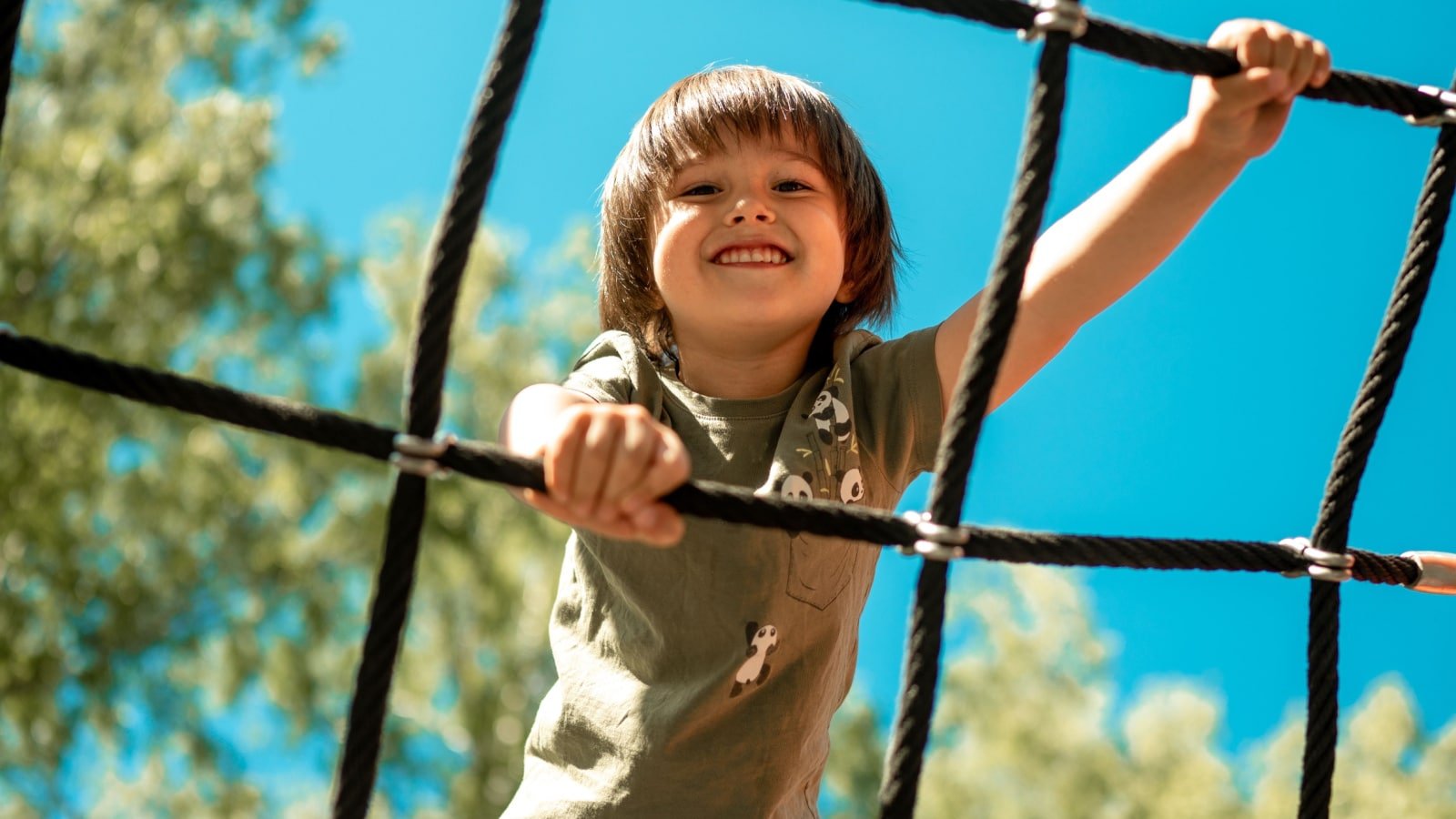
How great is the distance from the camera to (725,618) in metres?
0.98

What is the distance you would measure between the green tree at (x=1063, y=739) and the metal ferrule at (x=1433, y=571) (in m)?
5.44

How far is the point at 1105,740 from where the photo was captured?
21.3 ft

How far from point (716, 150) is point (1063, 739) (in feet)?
19.2

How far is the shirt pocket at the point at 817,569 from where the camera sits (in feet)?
3.24

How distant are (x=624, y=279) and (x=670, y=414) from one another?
0.21 m

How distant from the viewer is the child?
0.93m

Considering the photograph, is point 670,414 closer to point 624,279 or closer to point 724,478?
point 724,478

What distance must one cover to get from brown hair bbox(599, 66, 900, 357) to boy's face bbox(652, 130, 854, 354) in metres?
0.02

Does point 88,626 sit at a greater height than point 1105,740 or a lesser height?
lesser

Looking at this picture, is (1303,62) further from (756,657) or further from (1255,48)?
(756,657)

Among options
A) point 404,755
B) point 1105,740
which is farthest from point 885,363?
point 1105,740

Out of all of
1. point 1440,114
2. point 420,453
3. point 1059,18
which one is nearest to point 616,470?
point 420,453

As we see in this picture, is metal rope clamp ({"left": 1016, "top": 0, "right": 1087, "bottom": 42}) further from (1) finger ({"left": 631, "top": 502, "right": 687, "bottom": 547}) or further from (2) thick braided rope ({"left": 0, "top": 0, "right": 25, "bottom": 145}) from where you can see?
(2) thick braided rope ({"left": 0, "top": 0, "right": 25, "bottom": 145})

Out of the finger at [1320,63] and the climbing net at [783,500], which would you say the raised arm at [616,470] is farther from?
the finger at [1320,63]
